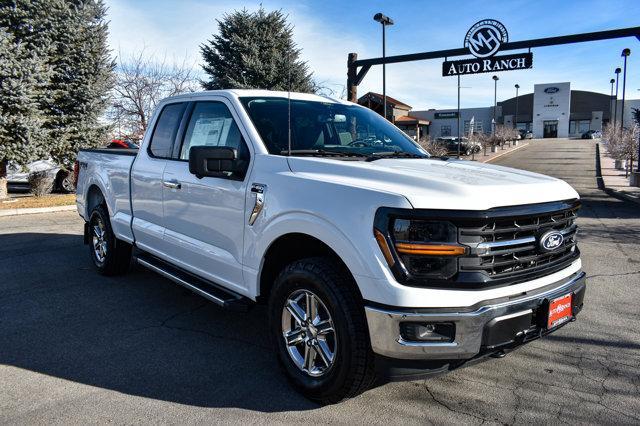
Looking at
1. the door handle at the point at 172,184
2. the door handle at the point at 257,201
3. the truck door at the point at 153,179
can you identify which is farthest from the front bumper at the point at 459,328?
the truck door at the point at 153,179

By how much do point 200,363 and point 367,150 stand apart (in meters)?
2.07

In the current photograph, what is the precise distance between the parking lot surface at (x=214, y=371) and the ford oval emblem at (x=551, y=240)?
99cm

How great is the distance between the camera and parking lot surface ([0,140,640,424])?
2979 millimetres

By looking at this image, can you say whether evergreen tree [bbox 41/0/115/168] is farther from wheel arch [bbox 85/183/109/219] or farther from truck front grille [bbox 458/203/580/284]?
truck front grille [bbox 458/203/580/284]

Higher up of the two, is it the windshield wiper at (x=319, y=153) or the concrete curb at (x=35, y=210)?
the windshield wiper at (x=319, y=153)

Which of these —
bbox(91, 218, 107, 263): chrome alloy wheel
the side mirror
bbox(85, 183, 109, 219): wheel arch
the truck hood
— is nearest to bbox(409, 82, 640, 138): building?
bbox(85, 183, 109, 219): wheel arch

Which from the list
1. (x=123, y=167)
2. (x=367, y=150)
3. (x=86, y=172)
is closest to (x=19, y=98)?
(x=86, y=172)

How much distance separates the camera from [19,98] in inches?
467

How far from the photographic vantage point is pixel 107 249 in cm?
580

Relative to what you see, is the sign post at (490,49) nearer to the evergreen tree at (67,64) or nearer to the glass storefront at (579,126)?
the evergreen tree at (67,64)

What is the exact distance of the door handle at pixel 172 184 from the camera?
4.20 metres

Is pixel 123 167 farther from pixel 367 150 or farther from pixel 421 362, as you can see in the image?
pixel 421 362

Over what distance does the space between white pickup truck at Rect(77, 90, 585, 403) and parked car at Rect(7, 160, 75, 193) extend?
1169 cm

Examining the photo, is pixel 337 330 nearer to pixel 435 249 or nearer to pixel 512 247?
pixel 435 249
